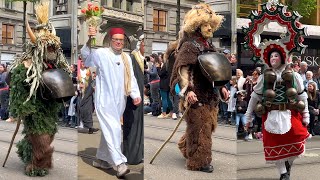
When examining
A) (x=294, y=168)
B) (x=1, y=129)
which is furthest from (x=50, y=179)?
(x=294, y=168)

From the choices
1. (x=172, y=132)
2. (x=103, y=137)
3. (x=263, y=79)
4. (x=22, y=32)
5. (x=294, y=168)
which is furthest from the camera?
(x=294, y=168)

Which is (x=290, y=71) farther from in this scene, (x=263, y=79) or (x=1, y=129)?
(x=1, y=129)

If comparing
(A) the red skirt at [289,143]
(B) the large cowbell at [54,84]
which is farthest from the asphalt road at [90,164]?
(A) the red skirt at [289,143]

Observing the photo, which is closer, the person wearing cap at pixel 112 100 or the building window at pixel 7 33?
the person wearing cap at pixel 112 100

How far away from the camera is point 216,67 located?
2.06 meters

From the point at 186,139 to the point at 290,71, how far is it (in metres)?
1.80

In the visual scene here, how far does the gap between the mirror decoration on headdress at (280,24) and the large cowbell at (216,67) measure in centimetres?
32

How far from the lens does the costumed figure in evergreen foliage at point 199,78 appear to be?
1.87m

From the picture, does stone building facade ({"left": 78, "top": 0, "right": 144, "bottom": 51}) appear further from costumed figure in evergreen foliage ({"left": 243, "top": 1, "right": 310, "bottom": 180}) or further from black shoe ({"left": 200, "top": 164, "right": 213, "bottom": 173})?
costumed figure in evergreen foliage ({"left": 243, "top": 1, "right": 310, "bottom": 180})

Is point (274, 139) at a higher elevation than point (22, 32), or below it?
below

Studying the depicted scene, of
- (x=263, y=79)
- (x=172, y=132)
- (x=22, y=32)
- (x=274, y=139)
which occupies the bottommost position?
(x=274, y=139)

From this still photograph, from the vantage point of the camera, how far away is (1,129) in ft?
11.8

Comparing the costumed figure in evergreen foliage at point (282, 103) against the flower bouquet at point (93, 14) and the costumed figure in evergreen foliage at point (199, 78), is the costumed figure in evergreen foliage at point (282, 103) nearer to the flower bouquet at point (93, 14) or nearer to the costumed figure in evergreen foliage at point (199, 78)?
the costumed figure in evergreen foliage at point (199, 78)

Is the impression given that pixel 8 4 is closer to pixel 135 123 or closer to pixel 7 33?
pixel 7 33
